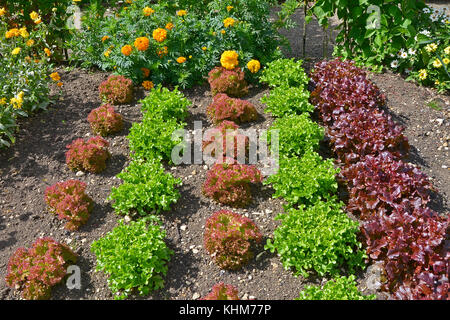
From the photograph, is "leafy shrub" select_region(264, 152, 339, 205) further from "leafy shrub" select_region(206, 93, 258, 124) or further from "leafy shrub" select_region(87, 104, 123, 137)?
"leafy shrub" select_region(87, 104, 123, 137)

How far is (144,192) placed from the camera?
4.27 meters

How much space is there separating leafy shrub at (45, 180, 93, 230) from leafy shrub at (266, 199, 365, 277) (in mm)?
1698

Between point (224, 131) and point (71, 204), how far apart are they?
5.65ft

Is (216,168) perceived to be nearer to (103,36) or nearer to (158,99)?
(158,99)

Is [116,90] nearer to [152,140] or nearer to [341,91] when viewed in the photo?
[152,140]

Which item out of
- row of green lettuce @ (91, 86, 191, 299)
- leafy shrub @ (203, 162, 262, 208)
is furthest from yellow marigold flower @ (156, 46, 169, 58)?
leafy shrub @ (203, 162, 262, 208)

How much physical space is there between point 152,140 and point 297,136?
1485 millimetres

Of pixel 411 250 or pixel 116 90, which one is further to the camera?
pixel 116 90

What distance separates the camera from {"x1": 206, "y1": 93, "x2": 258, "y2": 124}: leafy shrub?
539cm

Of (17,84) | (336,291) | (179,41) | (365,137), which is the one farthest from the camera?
(179,41)

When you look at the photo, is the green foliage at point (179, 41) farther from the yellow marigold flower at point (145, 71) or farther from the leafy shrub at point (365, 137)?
the leafy shrub at point (365, 137)

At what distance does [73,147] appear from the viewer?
489 cm

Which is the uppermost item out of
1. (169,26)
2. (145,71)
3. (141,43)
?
(169,26)

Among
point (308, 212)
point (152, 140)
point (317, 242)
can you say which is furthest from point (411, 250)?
point (152, 140)
